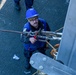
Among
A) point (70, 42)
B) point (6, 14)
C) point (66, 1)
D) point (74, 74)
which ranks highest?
point (70, 42)

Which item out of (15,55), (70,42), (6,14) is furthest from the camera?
(6,14)

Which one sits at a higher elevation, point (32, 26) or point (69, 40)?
point (69, 40)

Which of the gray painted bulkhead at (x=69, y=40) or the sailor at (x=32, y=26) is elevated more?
the gray painted bulkhead at (x=69, y=40)

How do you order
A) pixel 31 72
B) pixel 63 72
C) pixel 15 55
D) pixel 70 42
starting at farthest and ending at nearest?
pixel 15 55, pixel 31 72, pixel 70 42, pixel 63 72

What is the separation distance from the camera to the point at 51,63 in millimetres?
1146

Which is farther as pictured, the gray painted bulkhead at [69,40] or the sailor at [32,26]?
the sailor at [32,26]

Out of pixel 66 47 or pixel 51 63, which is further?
pixel 66 47

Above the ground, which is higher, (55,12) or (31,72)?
(55,12)

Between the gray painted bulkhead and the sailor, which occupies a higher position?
the gray painted bulkhead

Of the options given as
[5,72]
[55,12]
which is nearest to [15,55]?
[5,72]

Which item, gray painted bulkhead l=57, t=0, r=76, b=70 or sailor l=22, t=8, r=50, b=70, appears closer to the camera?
gray painted bulkhead l=57, t=0, r=76, b=70

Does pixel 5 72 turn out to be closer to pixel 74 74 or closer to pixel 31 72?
pixel 31 72

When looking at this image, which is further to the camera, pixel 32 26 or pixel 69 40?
pixel 32 26

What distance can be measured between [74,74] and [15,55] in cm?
295
